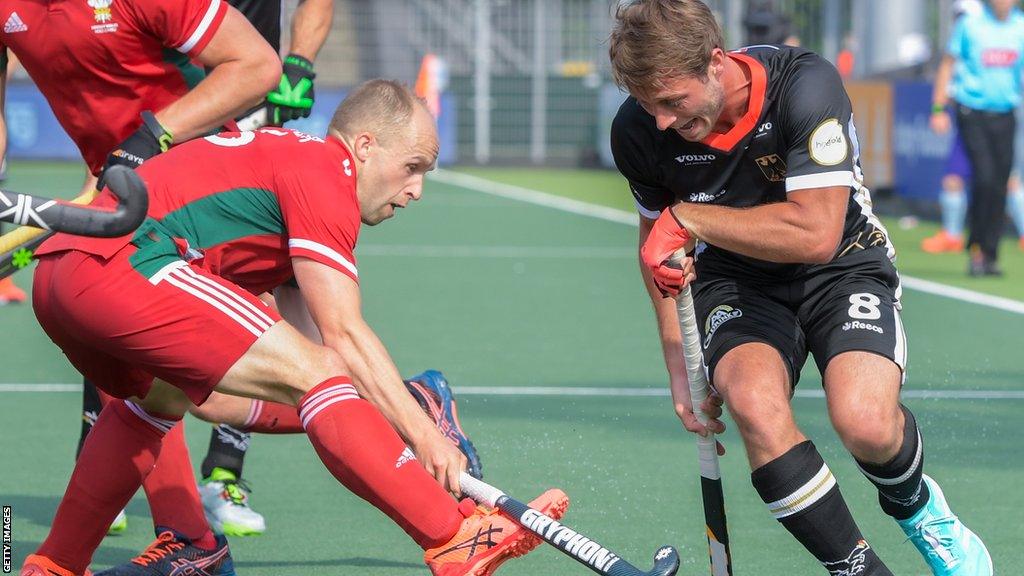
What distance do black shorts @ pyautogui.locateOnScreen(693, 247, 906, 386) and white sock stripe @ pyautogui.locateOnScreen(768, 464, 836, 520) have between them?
41cm

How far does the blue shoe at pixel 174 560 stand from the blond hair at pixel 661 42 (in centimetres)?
173

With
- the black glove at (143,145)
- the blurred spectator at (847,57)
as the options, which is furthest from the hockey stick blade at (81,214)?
the blurred spectator at (847,57)

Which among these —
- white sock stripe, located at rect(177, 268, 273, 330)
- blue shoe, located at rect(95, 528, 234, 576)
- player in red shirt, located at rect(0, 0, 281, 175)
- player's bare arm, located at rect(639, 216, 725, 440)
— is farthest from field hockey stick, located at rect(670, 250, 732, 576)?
player in red shirt, located at rect(0, 0, 281, 175)

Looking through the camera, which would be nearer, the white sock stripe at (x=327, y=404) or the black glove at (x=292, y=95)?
the white sock stripe at (x=327, y=404)

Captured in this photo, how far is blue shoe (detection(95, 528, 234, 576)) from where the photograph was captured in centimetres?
463

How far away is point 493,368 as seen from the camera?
8438mm

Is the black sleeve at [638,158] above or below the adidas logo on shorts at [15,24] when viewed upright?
below

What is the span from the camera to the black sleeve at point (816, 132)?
172 inches

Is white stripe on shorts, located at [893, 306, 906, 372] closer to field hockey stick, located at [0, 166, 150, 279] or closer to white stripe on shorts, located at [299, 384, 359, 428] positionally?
white stripe on shorts, located at [299, 384, 359, 428]

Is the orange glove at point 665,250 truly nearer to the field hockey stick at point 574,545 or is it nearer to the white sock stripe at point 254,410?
the field hockey stick at point 574,545

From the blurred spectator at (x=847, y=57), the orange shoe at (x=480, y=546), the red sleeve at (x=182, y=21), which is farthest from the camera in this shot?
the blurred spectator at (x=847, y=57)

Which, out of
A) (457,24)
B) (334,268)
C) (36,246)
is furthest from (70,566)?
(457,24)

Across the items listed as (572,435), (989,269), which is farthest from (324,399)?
(989,269)

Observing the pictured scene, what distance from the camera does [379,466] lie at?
3.91 metres
